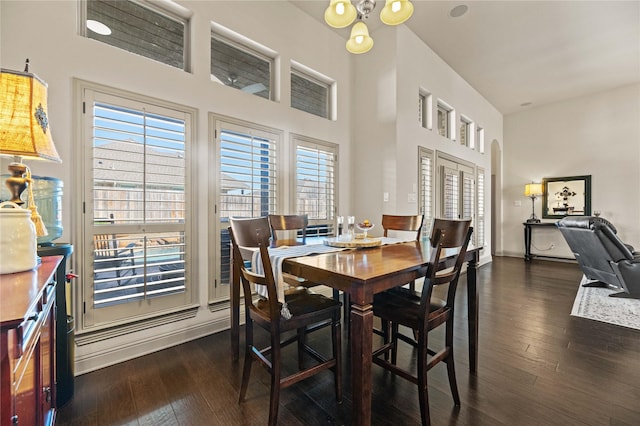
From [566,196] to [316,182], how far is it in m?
6.01

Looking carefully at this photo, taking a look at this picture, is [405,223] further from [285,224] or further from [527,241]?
[527,241]

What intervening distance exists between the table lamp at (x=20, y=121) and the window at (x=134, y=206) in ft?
2.81

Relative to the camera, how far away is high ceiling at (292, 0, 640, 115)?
328 cm

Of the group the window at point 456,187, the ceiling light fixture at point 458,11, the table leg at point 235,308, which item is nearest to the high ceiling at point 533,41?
the ceiling light fixture at point 458,11

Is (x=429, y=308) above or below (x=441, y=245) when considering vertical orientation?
below

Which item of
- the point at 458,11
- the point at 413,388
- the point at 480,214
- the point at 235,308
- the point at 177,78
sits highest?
the point at 458,11

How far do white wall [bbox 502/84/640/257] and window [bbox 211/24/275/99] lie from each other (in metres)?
6.45

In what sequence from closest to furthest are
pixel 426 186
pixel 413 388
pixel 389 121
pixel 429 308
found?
1. pixel 429 308
2. pixel 413 388
3. pixel 389 121
4. pixel 426 186

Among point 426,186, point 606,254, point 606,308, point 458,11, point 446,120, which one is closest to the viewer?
A: point 606,308

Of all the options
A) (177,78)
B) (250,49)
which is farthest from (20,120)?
(250,49)

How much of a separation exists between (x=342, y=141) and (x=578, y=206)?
18.6 ft

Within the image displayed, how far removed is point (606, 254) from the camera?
343cm

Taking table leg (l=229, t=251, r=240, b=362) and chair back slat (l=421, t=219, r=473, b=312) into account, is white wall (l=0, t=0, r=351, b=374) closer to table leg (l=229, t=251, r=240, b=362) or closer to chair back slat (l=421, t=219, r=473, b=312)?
table leg (l=229, t=251, r=240, b=362)

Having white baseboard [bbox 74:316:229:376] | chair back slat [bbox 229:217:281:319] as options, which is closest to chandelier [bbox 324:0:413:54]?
chair back slat [bbox 229:217:281:319]
